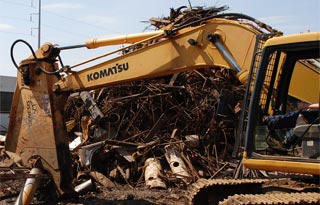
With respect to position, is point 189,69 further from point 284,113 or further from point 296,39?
point 296,39

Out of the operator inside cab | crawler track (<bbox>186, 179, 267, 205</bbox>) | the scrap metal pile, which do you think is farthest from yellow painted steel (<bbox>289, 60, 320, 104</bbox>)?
the scrap metal pile

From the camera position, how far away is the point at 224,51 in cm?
545

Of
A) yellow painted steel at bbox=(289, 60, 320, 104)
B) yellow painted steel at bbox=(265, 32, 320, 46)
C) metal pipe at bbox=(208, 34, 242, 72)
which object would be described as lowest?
yellow painted steel at bbox=(289, 60, 320, 104)

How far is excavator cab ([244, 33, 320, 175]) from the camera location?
4.01 m

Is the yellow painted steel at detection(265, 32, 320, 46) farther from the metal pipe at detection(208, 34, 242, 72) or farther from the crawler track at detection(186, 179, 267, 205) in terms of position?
the crawler track at detection(186, 179, 267, 205)

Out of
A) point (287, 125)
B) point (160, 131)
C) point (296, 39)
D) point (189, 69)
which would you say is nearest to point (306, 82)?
point (287, 125)

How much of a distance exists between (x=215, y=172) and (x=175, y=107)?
1832 millimetres

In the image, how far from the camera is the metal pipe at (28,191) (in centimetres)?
652

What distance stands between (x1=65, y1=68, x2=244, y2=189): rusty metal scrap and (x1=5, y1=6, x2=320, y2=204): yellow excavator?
245cm

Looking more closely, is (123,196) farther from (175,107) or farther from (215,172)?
(175,107)

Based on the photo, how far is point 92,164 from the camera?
952 cm

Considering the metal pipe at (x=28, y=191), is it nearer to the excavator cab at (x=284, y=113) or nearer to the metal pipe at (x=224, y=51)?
the metal pipe at (x=224, y=51)

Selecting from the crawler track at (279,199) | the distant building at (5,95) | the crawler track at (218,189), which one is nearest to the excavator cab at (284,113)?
the crawler track at (279,199)

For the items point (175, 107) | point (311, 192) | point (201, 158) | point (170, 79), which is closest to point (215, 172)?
point (201, 158)
